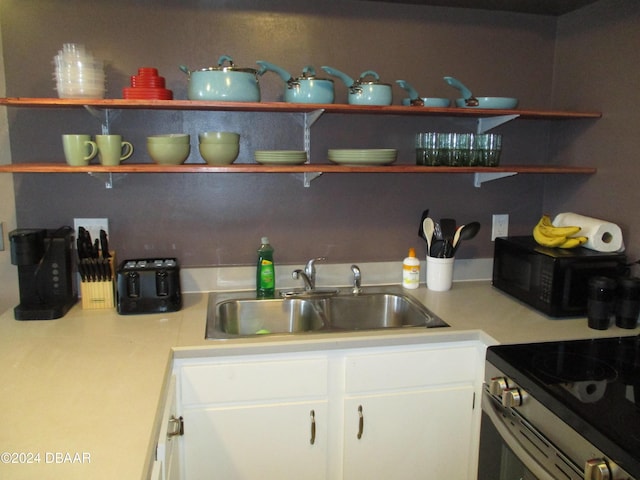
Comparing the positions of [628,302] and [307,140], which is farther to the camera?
[307,140]

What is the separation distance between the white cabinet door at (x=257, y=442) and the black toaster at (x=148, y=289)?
44cm

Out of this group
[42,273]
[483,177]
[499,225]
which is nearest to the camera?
[42,273]

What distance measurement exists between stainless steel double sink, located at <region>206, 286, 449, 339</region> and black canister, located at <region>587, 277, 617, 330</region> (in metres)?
0.55

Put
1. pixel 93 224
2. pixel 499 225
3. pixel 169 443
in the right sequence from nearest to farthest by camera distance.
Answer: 1. pixel 169 443
2. pixel 93 224
3. pixel 499 225

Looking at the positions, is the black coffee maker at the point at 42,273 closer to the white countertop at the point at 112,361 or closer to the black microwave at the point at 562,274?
the white countertop at the point at 112,361

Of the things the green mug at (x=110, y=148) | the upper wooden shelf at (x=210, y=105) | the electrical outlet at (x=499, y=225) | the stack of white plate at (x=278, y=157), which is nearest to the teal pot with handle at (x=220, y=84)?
the upper wooden shelf at (x=210, y=105)

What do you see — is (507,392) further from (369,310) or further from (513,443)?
(369,310)

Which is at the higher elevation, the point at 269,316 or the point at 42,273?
the point at 42,273

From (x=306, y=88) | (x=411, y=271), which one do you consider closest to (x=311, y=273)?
(x=411, y=271)

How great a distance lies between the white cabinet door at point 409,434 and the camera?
166 cm

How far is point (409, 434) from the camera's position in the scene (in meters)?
1.70

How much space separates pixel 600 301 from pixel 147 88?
1685 millimetres

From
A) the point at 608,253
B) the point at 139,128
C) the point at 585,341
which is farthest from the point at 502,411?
the point at 139,128

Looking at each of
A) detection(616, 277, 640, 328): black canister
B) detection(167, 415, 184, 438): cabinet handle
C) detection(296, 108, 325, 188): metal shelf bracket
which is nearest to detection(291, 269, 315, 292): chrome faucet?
detection(296, 108, 325, 188): metal shelf bracket
